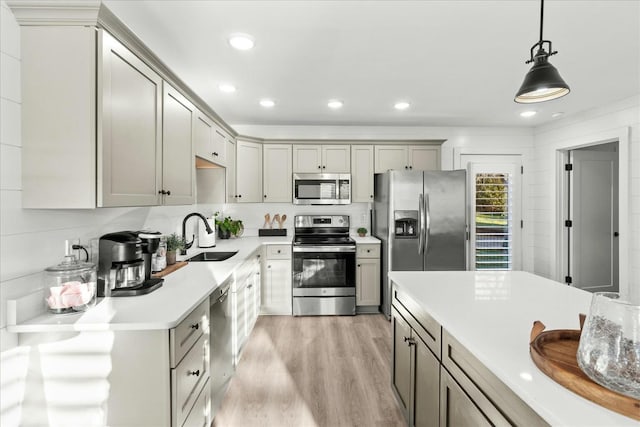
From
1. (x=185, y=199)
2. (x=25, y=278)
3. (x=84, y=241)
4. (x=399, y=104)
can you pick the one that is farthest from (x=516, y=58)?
(x=25, y=278)

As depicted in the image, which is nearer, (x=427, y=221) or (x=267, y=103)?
(x=267, y=103)

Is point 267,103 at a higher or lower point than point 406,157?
higher

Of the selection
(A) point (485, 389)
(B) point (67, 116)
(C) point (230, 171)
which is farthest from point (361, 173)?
(A) point (485, 389)

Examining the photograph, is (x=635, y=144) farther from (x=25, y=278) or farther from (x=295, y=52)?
(x=25, y=278)

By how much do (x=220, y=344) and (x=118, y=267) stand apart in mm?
821

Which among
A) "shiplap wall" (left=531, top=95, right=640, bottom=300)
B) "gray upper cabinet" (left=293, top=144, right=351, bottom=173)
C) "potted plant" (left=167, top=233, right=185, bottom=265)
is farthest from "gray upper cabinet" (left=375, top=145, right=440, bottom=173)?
"potted plant" (left=167, top=233, right=185, bottom=265)

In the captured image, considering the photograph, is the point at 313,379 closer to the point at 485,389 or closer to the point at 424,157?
the point at 485,389

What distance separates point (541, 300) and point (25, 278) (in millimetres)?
2367

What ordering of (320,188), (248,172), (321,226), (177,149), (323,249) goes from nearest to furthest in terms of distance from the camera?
(177,149)
(323,249)
(248,172)
(320,188)
(321,226)

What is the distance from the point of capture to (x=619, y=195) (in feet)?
11.5

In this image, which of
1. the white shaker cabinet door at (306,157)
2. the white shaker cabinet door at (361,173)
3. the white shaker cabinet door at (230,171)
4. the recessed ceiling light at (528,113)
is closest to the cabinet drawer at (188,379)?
the white shaker cabinet door at (230,171)

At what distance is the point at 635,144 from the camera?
3402mm

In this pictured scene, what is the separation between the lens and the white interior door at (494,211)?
15.2ft

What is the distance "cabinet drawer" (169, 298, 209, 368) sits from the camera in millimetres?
1365
